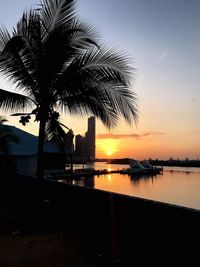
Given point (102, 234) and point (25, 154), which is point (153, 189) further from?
point (102, 234)

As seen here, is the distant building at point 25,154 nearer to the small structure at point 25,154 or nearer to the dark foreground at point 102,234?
the small structure at point 25,154

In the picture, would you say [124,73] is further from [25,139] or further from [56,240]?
[25,139]

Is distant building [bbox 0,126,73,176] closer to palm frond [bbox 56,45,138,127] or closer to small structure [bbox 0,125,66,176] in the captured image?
small structure [bbox 0,125,66,176]

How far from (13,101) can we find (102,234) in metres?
4.67

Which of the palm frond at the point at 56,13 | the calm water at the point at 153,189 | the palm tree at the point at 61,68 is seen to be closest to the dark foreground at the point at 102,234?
the palm tree at the point at 61,68

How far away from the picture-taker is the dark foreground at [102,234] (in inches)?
217

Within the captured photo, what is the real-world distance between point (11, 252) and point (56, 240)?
1.19m

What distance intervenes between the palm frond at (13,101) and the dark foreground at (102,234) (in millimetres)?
3158

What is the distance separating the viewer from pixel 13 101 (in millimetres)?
8352

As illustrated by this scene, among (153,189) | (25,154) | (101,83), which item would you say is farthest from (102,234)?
(153,189)

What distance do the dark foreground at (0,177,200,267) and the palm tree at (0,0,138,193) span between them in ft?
5.48

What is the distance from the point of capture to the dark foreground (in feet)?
18.1

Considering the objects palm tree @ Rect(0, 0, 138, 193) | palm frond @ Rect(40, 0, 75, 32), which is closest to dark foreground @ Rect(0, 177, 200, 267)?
palm tree @ Rect(0, 0, 138, 193)

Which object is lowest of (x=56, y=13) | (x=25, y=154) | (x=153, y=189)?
(x=153, y=189)
